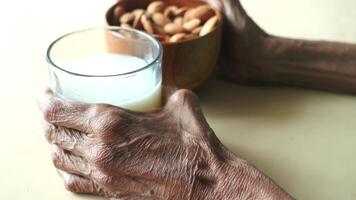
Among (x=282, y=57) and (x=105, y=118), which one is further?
(x=282, y=57)

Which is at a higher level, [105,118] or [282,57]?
[105,118]

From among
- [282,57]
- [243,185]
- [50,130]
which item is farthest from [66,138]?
[282,57]

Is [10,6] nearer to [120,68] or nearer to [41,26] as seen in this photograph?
[41,26]

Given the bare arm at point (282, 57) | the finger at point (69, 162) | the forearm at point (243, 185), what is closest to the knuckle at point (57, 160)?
the finger at point (69, 162)

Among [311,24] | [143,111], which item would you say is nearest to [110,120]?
[143,111]

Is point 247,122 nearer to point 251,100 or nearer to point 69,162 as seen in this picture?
point 251,100
